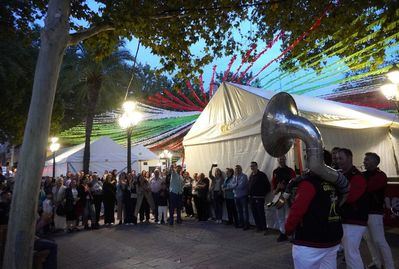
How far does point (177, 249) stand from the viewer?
781 cm

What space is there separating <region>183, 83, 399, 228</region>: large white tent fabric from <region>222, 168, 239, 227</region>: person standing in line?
572mm

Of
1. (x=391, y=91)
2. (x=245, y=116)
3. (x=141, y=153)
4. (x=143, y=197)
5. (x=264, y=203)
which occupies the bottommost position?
(x=264, y=203)

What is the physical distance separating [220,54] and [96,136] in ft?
57.1

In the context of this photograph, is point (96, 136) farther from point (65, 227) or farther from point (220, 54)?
point (220, 54)

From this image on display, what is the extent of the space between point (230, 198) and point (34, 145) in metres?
6.63

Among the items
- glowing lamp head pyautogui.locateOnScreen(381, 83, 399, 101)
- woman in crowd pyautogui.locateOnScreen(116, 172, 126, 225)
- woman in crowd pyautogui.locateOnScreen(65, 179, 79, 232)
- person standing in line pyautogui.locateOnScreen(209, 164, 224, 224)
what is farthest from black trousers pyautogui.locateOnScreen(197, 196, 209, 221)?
glowing lamp head pyautogui.locateOnScreen(381, 83, 399, 101)

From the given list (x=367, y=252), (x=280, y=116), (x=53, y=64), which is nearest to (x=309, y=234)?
(x=280, y=116)

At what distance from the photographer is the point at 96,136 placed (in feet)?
81.8

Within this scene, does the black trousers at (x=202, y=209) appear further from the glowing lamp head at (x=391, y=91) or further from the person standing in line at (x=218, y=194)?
the glowing lamp head at (x=391, y=91)

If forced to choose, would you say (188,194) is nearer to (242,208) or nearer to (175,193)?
(175,193)

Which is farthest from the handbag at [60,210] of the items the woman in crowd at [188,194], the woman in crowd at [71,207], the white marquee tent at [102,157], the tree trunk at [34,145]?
the white marquee tent at [102,157]

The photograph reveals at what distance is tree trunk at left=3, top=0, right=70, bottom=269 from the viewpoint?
519 centimetres

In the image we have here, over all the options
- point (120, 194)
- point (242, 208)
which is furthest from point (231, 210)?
point (120, 194)

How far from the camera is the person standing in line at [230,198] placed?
10508mm
